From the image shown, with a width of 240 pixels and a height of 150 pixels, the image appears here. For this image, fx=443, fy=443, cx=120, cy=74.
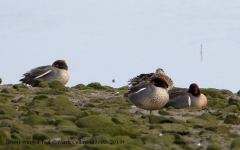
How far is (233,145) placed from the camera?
893 cm

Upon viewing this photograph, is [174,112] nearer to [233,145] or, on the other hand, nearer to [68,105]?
[68,105]

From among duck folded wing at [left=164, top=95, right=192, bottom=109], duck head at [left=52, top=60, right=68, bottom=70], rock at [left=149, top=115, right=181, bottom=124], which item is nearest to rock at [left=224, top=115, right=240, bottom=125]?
rock at [left=149, top=115, right=181, bottom=124]

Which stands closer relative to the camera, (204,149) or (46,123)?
(204,149)

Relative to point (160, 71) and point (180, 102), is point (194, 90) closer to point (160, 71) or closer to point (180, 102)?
point (180, 102)

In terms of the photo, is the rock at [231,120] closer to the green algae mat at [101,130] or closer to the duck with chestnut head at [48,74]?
the green algae mat at [101,130]

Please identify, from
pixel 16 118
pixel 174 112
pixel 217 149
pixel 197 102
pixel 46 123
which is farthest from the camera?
pixel 197 102

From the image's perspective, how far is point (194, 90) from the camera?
16141 millimetres

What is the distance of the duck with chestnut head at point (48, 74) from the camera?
64.4ft

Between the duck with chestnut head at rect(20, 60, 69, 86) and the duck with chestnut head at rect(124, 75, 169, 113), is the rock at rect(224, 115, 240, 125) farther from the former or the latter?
the duck with chestnut head at rect(20, 60, 69, 86)

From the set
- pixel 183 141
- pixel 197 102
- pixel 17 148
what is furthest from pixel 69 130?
pixel 197 102

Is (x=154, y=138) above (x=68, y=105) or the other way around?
the other way around

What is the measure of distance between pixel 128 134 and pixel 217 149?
188 centimetres

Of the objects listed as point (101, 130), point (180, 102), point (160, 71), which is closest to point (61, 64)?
point (160, 71)

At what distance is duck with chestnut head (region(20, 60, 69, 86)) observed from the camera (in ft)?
64.4
